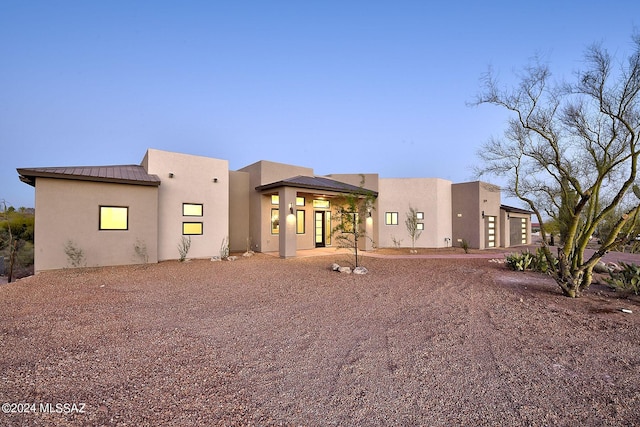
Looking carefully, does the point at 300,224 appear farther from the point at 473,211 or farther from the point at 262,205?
the point at 473,211

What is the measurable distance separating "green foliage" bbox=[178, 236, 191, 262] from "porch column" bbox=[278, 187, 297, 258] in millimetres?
4075

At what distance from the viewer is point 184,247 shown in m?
11.3

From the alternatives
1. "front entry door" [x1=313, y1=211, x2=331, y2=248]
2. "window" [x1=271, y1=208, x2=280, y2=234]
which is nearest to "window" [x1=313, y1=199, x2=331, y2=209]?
"front entry door" [x1=313, y1=211, x2=331, y2=248]

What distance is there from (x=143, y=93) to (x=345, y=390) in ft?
105

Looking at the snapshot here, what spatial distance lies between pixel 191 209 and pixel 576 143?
13830 mm

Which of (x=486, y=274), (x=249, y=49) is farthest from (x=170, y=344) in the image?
(x=249, y=49)

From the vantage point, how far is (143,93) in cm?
2559

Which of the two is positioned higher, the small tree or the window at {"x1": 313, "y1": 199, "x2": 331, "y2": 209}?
the window at {"x1": 313, "y1": 199, "x2": 331, "y2": 209}

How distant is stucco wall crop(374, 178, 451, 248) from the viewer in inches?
670

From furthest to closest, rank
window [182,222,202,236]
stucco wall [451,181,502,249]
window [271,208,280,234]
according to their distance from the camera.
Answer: stucco wall [451,181,502,249] → window [271,208,280,234] → window [182,222,202,236]

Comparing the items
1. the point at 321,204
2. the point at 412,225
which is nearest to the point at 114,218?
the point at 321,204

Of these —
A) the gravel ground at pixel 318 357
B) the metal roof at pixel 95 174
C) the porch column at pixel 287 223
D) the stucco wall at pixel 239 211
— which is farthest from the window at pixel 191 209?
the gravel ground at pixel 318 357

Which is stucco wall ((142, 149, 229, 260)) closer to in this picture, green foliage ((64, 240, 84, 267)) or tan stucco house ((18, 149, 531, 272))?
tan stucco house ((18, 149, 531, 272))

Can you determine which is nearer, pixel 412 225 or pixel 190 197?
pixel 190 197
